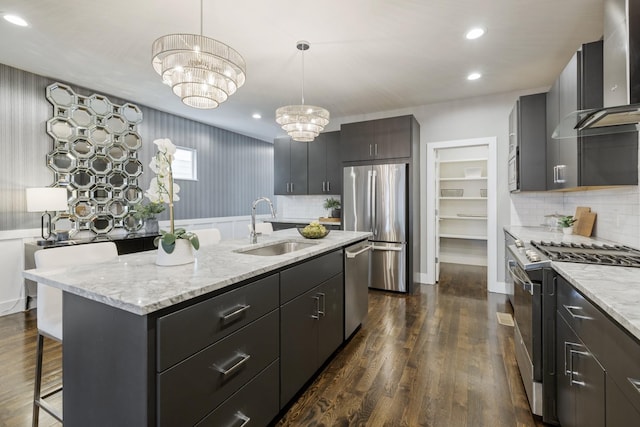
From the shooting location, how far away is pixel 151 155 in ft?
15.4

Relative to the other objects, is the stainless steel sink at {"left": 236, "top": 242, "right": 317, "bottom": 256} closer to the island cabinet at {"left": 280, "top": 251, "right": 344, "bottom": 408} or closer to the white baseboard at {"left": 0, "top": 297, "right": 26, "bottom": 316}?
the island cabinet at {"left": 280, "top": 251, "right": 344, "bottom": 408}

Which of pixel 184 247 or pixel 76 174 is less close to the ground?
pixel 76 174

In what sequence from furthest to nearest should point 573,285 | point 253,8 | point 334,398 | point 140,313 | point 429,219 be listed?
1. point 429,219
2. point 253,8
3. point 334,398
4. point 573,285
5. point 140,313

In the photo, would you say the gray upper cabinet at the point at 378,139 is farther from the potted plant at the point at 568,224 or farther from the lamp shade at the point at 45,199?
the lamp shade at the point at 45,199

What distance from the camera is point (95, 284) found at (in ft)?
3.94

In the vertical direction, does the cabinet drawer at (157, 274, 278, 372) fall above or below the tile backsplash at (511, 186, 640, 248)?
below

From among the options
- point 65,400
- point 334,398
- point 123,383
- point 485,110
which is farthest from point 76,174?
point 485,110

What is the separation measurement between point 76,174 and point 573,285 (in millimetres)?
4984

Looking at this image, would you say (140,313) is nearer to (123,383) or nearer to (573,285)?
(123,383)

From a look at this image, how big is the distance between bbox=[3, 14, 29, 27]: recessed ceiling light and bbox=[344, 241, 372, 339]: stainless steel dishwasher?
3.32 meters

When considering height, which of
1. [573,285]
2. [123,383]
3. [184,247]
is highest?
[184,247]

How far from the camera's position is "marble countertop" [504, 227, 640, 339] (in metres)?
0.93

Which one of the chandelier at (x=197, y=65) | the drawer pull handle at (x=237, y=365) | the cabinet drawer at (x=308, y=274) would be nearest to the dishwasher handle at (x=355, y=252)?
the cabinet drawer at (x=308, y=274)

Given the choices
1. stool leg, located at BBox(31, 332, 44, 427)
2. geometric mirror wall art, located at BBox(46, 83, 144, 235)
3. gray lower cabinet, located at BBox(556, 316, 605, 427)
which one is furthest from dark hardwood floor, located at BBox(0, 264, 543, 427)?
geometric mirror wall art, located at BBox(46, 83, 144, 235)
